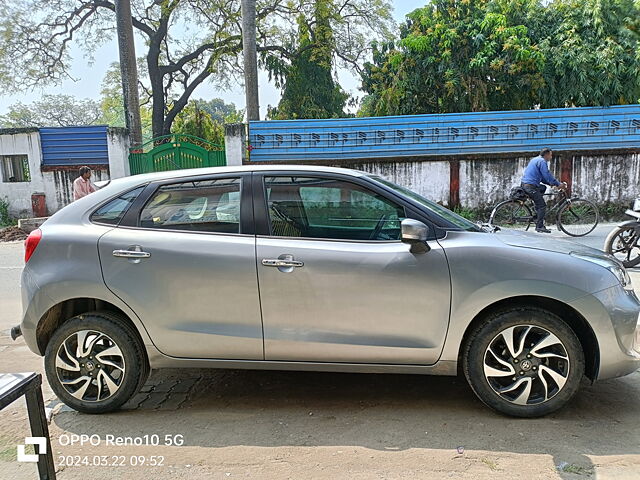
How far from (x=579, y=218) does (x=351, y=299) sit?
9287 mm

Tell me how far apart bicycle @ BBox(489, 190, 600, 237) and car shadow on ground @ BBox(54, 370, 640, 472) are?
270 inches

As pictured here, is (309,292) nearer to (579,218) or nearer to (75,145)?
(579,218)

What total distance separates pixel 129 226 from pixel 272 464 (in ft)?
5.72

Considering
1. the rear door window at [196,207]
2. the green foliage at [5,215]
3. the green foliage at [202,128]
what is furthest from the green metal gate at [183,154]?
the rear door window at [196,207]

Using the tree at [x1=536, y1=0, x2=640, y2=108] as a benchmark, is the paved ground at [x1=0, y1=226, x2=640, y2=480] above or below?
below

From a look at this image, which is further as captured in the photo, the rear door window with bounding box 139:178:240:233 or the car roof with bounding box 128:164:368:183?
the car roof with bounding box 128:164:368:183

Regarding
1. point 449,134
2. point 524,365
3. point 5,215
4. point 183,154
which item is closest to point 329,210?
point 524,365

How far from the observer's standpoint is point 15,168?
1494 centimetres

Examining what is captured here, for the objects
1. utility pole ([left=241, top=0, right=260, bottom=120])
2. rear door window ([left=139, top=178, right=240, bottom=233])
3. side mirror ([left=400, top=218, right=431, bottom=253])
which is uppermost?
utility pole ([left=241, top=0, right=260, bottom=120])

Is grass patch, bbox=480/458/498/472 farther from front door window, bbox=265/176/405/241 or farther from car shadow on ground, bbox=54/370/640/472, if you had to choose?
front door window, bbox=265/176/405/241

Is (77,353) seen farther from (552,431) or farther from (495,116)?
(495,116)

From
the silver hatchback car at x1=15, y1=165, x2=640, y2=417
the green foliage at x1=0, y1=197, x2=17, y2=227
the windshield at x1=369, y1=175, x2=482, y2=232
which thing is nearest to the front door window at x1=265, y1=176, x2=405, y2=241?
the silver hatchback car at x1=15, y1=165, x2=640, y2=417

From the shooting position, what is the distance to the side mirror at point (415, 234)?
10.1 ft

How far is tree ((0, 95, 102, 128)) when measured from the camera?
1812 inches
